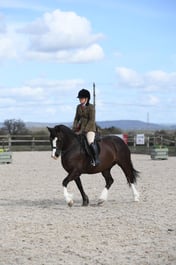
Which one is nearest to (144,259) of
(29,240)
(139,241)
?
(139,241)

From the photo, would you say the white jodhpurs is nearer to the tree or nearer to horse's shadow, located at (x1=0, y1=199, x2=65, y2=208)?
horse's shadow, located at (x1=0, y1=199, x2=65, y2=208)

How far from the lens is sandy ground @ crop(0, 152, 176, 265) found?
641 centimetres

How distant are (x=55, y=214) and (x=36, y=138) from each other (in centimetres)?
3439

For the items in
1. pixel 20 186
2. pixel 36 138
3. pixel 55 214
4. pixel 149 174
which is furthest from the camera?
pixel 36 138

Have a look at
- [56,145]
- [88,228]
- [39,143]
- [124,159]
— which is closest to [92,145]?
[56,145]

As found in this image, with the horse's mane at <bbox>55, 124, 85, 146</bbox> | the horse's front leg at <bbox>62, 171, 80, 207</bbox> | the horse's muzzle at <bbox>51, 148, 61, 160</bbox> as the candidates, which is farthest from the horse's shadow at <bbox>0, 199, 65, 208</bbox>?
the horse's mane at <bbox>55, 124, 85, 146</bbox>

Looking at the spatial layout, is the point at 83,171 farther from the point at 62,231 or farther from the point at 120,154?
the point at 62,231

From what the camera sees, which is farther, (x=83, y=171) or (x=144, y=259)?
(x=83, y=171)

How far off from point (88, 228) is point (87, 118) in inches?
131

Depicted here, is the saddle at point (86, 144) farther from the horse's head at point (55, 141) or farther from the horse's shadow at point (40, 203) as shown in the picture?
the horse's shadow at point (40, 203)

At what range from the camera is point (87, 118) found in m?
11.0

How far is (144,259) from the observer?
627 cm

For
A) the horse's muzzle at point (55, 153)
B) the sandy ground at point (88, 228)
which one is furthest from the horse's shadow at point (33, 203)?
the horse's muzzle at point (55, 153)

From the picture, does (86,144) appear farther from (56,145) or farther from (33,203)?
(33,203)
